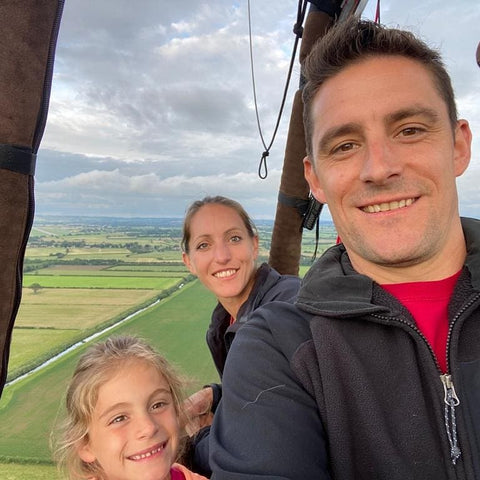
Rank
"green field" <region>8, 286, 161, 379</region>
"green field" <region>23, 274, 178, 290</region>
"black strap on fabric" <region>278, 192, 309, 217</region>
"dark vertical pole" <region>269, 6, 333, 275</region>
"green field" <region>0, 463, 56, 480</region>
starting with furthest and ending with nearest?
1. "green field" <region>23, 274, 178, 290</region>
2. "green field" <region>8, 286, 161, 379</region>
3. "black strap on fabric" <region>278, 192, 309, 217</region>
4. "green field" <region>0, 463, 56, 480</region>
5. "dark vertical pole" <region>269, 6, 333, 275</region>

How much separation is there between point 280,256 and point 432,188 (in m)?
1.86

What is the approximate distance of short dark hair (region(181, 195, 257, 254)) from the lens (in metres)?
2.20

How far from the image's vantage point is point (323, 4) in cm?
230

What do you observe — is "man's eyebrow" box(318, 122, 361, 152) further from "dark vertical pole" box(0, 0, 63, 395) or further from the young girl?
the young girl

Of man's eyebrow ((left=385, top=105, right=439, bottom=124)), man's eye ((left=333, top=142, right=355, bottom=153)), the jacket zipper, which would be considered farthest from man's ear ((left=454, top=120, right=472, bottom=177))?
the jacket zipper

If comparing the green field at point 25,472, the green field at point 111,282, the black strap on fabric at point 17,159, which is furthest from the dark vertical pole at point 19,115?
the green field at point 111,282

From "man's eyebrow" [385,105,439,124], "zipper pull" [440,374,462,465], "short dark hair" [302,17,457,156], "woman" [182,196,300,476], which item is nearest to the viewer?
"zipper pull" [440,374,462,465]

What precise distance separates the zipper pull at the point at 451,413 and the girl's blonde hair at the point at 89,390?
41.5 inches

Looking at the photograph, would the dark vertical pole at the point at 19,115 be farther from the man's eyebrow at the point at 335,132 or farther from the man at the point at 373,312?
the man's eyebrow at the point at 335,132

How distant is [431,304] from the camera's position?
0.99m

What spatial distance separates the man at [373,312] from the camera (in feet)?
2.57

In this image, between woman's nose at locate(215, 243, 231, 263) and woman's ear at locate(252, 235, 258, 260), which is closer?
woman's nose at locate(215, 243, 231, 263)

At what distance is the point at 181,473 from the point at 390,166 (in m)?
1.23

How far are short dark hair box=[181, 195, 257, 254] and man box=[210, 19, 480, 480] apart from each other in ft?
3.33
